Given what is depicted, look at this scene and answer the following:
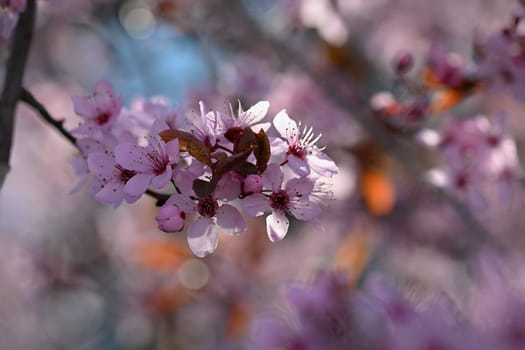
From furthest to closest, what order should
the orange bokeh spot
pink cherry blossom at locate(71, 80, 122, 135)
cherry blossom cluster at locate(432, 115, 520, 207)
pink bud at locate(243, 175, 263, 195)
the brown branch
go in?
the orange bokeh spot, cherry blossom cluster at locate(432, 115, 520, 207), pink cherry blossom at locate(71, 80, 122, 135), the brown branch, pink bud at locate(243, 175, 263, 195)

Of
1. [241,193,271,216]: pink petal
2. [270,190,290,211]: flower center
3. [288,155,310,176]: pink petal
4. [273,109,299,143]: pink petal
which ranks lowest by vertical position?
[241,193,271,216]: pink petal

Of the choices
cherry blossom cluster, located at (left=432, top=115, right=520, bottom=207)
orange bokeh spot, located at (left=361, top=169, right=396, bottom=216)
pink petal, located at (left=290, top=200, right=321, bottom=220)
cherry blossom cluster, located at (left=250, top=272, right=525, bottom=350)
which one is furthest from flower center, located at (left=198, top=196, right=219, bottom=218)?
orange bokeh spot, located at (left=361, top=169, right=396, bottom=216)

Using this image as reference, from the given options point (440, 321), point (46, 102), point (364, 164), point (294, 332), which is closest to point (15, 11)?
point (294, 332)

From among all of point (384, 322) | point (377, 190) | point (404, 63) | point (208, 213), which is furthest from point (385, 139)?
point (208, 213)

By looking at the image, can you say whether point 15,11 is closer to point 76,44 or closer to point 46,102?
point 46,102

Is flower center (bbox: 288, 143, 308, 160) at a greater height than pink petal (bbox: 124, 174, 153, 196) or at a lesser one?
greater

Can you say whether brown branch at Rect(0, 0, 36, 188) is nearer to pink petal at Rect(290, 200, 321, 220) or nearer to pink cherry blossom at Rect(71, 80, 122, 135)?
pink cherry blossom at Rect(71, 80, 122, 135)

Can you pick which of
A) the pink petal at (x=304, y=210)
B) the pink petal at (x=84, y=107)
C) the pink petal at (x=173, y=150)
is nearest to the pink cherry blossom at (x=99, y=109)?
the pink petal at (x=84, y=107)
